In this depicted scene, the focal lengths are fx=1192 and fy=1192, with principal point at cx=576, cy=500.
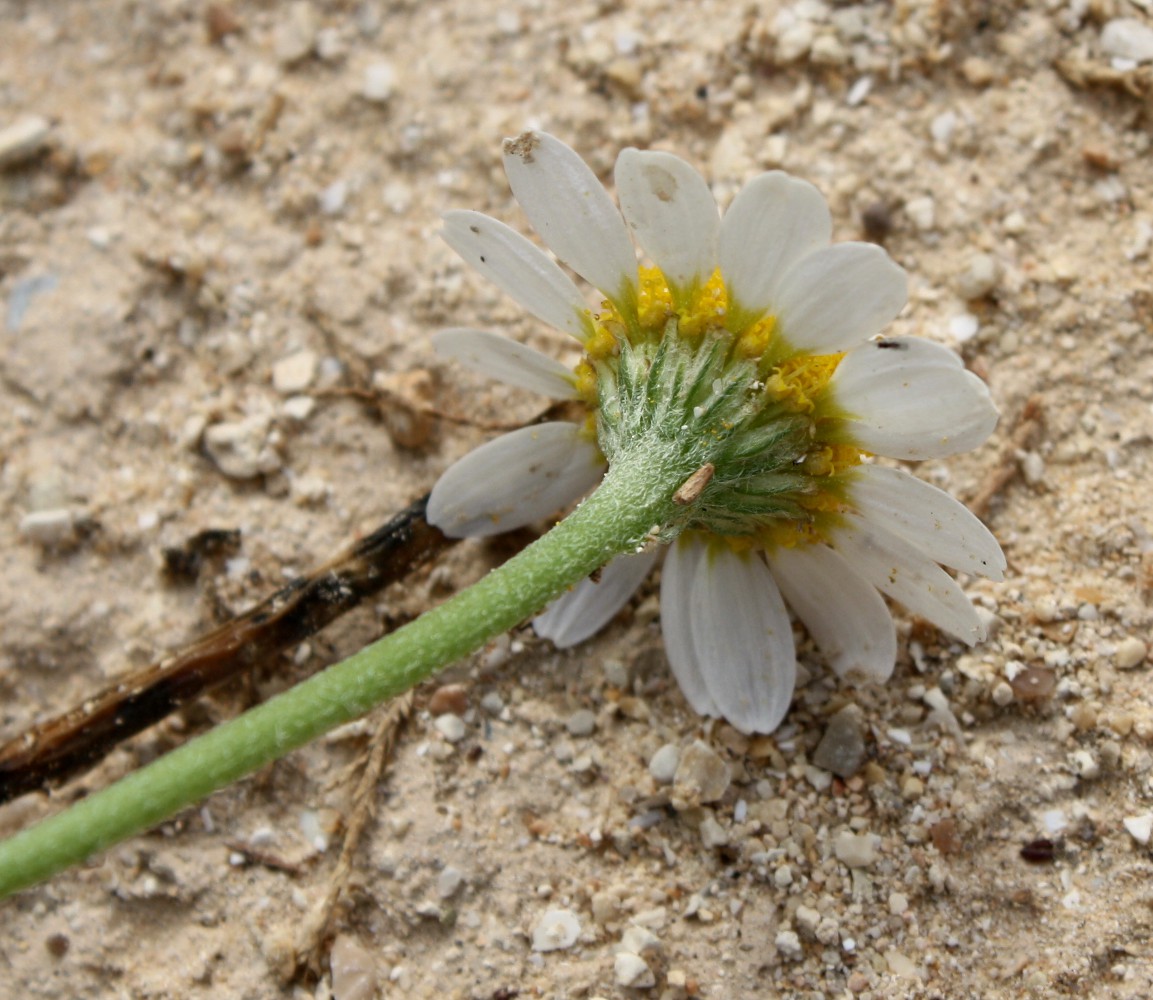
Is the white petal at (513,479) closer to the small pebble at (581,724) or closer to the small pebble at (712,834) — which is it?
the small pebble at (581,724)

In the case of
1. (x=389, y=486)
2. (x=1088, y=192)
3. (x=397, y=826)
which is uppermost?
(x=1088, y=192)

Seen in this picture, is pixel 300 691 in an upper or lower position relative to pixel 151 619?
upper

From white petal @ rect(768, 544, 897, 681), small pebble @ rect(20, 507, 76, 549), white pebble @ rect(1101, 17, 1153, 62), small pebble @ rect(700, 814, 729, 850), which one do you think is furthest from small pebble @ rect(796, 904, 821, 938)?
white pebble @ rect(1101, 17, 1153, 62)

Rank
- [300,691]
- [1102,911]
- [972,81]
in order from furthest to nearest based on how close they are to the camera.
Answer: [972,81], [1102,911], [300,691]

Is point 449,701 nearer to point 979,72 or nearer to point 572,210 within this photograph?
point 572,210

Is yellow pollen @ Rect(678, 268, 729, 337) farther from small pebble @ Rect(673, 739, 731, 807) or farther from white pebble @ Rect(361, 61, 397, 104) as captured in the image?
white pebble @ Rect(361, 61, 397, 104)

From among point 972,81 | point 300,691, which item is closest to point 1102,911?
point 300,691

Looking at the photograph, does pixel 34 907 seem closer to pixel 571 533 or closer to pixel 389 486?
pixel 389 486
